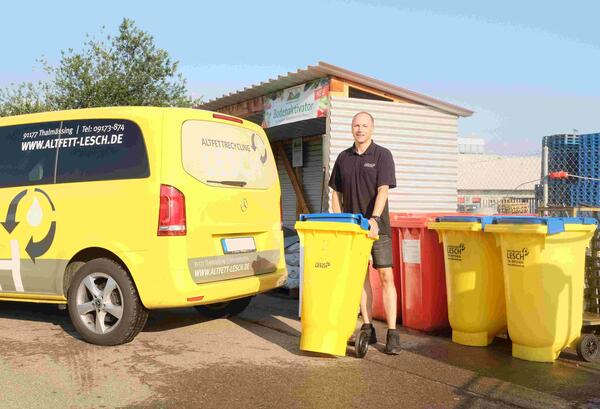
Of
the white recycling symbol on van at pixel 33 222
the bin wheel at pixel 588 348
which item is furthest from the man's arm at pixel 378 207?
the white recycling symbol on van at pixel 33 222

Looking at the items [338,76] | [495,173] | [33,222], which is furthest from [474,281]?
[495,173]

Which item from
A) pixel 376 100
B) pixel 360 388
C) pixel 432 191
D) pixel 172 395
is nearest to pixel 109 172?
pixel 172 395

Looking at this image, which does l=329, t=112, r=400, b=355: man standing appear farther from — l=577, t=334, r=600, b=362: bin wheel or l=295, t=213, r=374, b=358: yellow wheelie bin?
l=577, t=334, r=600, b=362: bin wheel

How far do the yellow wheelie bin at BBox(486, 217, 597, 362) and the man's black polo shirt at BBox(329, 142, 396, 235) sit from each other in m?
0.93

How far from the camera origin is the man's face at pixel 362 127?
199 inches

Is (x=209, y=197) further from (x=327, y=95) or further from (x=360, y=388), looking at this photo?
(x=327, y=95)

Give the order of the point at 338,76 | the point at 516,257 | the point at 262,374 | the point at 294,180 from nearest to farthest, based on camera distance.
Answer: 1. the point at 262,374
2. the point at 516,257
3. the point at 338,76
4. the point at 294,180

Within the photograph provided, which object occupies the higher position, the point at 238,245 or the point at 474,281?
the point at 238,245

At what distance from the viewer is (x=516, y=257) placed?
183 inches

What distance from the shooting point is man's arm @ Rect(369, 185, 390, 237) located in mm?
4719

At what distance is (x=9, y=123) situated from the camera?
582cm

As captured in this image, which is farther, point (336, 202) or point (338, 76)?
point (338, 76)

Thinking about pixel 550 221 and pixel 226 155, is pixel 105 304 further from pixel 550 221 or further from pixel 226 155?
pixel 550 221

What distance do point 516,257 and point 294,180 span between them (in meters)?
8.52
